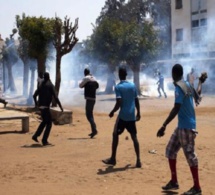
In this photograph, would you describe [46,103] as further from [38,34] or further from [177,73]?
[38,34]

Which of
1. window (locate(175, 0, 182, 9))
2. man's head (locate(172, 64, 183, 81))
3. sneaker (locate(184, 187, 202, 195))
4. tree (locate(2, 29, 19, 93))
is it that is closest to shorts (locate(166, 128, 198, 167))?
sneaker (locate(184, 187, 202, 195))

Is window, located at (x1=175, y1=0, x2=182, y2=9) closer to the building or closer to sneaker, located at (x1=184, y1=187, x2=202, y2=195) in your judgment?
the building

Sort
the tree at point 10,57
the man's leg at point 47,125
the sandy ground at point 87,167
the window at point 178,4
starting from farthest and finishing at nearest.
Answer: the tree at point 10,57
the window at point 178,4
the man's leg at point 47,125
the sandy ground at point 87,167

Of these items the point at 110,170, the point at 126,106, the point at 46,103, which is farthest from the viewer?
the point at 46,103

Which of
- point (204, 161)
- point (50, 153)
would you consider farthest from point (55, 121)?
point (204, 161)

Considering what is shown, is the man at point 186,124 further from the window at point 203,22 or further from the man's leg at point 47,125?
the window at point 203,22

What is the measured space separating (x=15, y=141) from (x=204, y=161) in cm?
469

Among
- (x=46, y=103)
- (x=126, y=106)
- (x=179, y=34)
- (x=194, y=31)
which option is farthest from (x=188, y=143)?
(x=179, y=34)

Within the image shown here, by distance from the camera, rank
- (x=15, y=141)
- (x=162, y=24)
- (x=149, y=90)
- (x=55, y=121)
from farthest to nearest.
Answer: (x=162, y=24), (x=149, y=90), (x=55, y=121), (x=15, y=141)

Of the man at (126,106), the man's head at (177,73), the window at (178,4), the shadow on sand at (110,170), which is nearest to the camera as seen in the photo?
the man's head at (177,73)

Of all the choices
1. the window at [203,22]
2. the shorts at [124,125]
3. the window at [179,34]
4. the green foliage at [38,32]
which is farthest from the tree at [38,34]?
the window at [179,34]

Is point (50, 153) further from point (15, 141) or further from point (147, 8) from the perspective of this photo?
point (147, 8)

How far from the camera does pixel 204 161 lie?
718 cm

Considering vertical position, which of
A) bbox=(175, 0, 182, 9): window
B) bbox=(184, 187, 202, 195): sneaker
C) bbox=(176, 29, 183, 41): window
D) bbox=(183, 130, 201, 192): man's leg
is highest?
bbox=(175, 0, 182, 9): window
